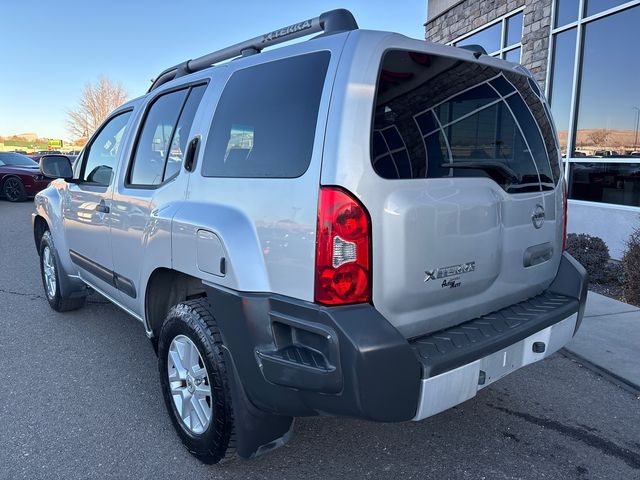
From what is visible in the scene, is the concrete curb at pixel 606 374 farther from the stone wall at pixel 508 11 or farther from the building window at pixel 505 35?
the building window at pixel 505 35

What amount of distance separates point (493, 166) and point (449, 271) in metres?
0.66

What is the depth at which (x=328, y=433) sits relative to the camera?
9.38ft

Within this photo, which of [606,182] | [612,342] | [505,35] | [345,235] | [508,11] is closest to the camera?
[345,235]

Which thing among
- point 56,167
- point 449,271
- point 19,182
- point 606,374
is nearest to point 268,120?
point 449,271

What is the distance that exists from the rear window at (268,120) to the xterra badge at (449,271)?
697mm

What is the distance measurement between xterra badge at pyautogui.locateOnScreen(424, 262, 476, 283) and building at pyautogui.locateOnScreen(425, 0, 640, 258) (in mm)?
5425

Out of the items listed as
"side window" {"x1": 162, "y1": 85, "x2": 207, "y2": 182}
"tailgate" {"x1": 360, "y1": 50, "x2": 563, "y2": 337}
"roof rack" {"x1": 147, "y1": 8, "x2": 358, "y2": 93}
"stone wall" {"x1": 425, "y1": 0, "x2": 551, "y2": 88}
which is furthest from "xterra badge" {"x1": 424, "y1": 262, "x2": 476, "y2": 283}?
"stone wall" {"x1": 425, "y1": 0, "x2": 551, "y2": 88}

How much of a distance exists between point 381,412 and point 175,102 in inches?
87.6

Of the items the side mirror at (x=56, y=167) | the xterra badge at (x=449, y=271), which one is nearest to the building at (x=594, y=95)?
the xterra badge at (x=449, y=271)

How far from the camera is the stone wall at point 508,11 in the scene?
8.41m

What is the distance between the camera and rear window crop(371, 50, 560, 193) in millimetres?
2150

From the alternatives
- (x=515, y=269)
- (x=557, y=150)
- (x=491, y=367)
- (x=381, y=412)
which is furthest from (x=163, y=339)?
(x=557, y=150)

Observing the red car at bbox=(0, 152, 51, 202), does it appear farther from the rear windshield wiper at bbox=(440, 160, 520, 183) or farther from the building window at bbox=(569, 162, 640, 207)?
the rear windshield wiper at bbox=(440, 160, 520, 183)

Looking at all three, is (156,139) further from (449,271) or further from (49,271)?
(49,271)
